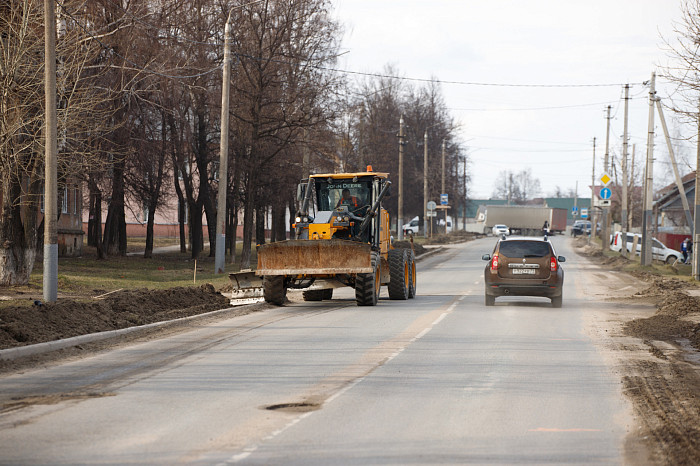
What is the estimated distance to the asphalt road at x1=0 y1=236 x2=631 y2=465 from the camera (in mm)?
6785

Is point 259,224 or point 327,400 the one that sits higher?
point 259,224

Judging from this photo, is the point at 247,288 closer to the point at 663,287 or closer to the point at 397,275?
the point at 397,275

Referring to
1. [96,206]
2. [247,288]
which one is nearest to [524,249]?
[247,288]

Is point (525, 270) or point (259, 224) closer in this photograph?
point (525, 270)

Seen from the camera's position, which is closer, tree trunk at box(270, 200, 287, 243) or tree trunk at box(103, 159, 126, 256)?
tree trunk at box(103, 159, 126, 256)

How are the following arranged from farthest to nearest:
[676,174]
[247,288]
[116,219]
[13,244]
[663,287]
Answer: [116,219] < [676,174] < [663,287] < [13,244] < [247,288]

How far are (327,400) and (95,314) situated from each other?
7.80 metres

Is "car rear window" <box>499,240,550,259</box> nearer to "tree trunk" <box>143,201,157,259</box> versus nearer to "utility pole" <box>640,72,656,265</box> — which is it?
"utility pole" <box>640,72,656,265</box>

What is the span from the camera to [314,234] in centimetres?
2111

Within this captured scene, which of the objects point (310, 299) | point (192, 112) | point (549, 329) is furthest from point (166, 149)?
point (549, 329)

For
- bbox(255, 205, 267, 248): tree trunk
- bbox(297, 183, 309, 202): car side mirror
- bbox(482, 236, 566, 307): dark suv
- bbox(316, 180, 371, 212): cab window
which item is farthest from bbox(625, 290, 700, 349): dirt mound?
bbox(255, 205, 267, 248): tree trunk

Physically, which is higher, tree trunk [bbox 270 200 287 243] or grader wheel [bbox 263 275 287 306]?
tree trunk [bbox 270 200 287 243]

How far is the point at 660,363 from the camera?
11992mm

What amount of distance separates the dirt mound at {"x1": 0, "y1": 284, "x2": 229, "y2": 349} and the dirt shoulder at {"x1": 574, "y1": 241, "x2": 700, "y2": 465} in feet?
26.8
